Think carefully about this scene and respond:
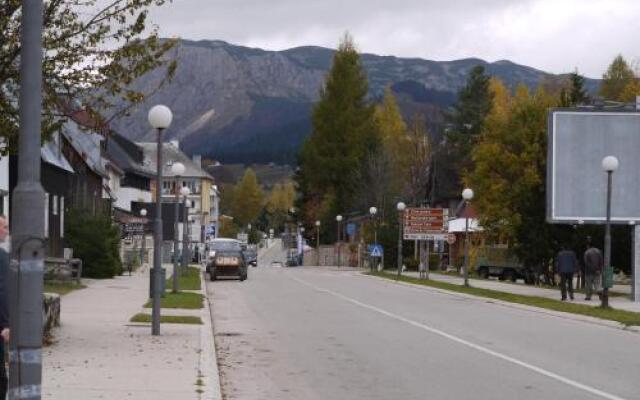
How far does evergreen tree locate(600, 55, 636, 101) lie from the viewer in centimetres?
8562

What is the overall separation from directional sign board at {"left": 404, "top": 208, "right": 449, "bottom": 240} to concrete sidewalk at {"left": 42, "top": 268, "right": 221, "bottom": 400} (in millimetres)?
30235

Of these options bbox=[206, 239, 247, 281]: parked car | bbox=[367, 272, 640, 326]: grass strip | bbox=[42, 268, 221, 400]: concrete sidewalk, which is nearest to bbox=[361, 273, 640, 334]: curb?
bbox=[367, 272, 640, 326]: grass strip

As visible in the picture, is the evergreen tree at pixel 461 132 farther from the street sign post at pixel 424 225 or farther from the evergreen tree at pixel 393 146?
the street sign post at pixel 424 225

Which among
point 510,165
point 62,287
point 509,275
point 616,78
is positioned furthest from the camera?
point 616,78

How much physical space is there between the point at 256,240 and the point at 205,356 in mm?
162394

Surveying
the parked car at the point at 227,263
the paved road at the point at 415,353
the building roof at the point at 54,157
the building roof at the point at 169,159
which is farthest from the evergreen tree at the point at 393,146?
the paved road at the point at 415,353

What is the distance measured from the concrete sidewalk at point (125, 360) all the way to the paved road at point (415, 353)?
48 centimetres

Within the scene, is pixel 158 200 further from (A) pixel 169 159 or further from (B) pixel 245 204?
(B) pixel 245 204

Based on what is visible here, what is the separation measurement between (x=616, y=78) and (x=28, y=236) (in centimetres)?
8662

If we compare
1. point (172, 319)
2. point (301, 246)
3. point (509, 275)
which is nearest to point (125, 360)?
point (172, 319)

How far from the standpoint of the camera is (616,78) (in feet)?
291

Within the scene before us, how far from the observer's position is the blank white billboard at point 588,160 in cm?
3597

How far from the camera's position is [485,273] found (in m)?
59.7

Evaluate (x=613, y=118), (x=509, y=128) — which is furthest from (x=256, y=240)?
(x=613, y=118)
